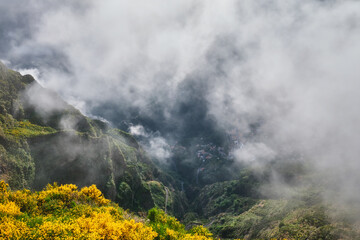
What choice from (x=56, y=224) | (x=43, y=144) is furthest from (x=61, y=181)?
(x=56, y=224)

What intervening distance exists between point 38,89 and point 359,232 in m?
259

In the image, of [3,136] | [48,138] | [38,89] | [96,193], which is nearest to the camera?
[96,193]

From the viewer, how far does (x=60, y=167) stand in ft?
458

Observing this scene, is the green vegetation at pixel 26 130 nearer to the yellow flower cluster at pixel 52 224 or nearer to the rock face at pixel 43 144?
the rock face at pixel 43 144

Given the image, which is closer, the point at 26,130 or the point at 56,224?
the point at 56,224

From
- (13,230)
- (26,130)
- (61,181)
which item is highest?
(26,130)

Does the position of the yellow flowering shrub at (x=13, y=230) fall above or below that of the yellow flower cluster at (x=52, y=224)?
below

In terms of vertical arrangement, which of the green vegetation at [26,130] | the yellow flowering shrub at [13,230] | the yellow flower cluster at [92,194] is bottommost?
the yellow flowering shrub at [13,230]

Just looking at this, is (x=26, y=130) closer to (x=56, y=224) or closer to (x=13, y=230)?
(x=13, y=230)

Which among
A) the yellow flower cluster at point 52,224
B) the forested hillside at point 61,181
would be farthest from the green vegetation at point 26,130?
the yellow flower cluster at point 52,224

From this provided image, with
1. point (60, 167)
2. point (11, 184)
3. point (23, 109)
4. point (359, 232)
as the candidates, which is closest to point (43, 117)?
point (23, 109)

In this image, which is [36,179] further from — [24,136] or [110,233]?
[110,233]

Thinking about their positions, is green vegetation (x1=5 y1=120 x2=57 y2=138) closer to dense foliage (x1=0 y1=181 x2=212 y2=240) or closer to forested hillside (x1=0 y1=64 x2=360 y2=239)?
forested hillside (x1=0 y1=64 x2=360 y2=239)

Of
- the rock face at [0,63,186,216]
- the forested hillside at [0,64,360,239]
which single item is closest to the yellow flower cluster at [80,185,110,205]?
the forested hillside at [0,64,360,239]
